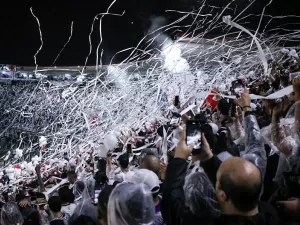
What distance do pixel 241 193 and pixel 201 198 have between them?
20cm

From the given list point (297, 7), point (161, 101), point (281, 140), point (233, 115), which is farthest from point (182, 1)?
point (281, 140)

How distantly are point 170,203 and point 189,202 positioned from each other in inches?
6.1

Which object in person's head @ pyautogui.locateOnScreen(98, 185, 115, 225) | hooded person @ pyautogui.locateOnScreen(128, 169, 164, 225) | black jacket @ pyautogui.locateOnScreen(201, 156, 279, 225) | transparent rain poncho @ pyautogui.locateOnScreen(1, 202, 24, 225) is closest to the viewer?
black jacket @ pyautogui.locateOnScreen(201, 156, 279, 225)

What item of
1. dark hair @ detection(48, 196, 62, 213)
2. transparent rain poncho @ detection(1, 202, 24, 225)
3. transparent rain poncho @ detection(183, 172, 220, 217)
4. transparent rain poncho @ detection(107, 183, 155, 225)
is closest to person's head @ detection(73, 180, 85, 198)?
dark hair @ detection(48, 196, 62, 213)

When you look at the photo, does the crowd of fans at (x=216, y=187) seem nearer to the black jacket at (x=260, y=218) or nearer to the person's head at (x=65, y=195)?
the black jacket at (x=260, y=218)

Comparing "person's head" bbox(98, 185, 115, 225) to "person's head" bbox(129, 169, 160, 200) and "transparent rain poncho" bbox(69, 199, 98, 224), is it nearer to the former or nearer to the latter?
"person's head" bbox(129, 169, 160, 200)

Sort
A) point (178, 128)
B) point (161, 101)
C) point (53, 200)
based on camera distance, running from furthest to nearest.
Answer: point (161, 101)
point (53, 200)
point (178, 128)

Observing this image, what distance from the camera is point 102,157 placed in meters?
4.91

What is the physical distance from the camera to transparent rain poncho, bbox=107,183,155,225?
2.06m

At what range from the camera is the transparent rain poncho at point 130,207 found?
81.0 inches

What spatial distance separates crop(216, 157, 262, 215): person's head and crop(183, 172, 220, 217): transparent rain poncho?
0.09m

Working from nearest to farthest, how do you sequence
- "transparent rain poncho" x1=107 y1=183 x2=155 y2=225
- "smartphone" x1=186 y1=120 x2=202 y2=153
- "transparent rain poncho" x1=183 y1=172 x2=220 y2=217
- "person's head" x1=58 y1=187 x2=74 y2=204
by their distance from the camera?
"transparent rain poncho" x1=183 y1=172 x2=220 y2=217, "transparent rain poncho" x1=107 y1=183 x2=155 y2=225, "smartphone" x1=186 y1=120 x2=202 y2=153, "person's head" x1=58 y1=187 x2=74 y2=204

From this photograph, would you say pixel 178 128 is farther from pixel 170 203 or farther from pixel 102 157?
pixel 102 157

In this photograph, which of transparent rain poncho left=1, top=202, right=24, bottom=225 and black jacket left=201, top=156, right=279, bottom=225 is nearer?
black jacket left=201, top=156, right=279, bottom=225
